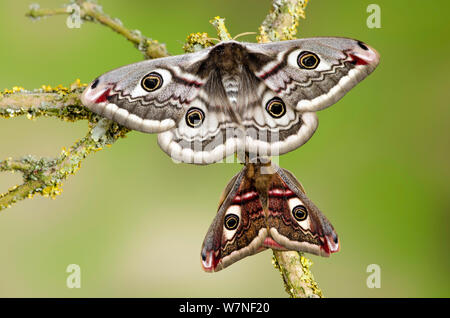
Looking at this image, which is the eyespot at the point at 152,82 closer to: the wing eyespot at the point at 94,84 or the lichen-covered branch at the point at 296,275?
the wing eyespot at the point at 94,84

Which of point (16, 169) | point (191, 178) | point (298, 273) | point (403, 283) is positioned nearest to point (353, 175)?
point (403, 283)

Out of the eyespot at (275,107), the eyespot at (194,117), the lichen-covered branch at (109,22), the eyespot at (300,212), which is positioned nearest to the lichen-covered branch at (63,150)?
the eyespot at (194,117)

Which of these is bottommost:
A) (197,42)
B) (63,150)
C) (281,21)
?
(63,150)

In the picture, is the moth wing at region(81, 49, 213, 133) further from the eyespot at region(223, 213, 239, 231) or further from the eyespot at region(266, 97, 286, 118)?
the eyespot at region(223, 213, 239, 231)

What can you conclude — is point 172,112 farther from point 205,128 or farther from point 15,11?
point 15,11

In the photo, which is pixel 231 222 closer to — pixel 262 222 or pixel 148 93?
pixel 262 222

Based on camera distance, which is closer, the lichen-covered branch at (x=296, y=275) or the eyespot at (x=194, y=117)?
the lichen-covered branch at (x=296, y=275)

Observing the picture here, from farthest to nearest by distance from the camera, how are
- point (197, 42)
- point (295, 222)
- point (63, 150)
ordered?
point (197, 42) → point (295, 222) → point (63, 150)

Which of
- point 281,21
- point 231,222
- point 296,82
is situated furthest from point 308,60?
point 231,222
